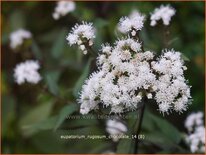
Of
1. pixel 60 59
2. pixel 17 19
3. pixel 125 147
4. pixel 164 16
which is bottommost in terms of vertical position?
pixel 125 147

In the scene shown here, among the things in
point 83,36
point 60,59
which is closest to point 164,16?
point 83,36

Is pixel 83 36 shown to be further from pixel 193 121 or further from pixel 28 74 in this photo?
pixel 193 121

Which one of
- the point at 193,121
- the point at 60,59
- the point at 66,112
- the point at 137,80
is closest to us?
the point at 137,80

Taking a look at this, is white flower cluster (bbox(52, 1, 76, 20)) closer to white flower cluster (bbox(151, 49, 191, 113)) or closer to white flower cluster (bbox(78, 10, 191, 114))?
white flower cluster (bbox(78, 10, 191, 114))

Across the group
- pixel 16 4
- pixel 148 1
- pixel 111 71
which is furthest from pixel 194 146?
pixel 16 4

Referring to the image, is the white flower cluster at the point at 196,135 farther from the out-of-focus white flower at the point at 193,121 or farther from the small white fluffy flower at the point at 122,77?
the small white fluffy flower at the point at 122,77
